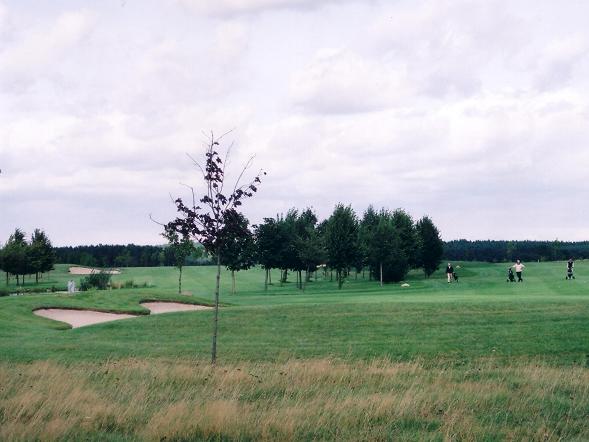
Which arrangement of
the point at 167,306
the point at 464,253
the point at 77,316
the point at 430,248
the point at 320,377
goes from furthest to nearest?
1. the point at 464,253
2. the point at 430,248
3. the point at 167,306
4. the point at 77,316
5. the point at 320,377

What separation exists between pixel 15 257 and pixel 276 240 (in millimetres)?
33808

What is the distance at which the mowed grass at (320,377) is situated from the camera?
30.3 feet

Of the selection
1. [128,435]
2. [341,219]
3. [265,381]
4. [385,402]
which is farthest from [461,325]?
[341,219]

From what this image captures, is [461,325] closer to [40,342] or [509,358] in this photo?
[509,358]

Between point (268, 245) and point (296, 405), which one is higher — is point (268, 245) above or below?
above

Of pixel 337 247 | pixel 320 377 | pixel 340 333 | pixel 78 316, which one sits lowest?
pixel 78 316

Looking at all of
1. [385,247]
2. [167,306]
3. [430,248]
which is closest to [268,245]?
[385,247]

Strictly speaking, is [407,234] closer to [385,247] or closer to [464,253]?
[385,247]

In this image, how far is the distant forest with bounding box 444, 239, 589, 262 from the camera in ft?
475

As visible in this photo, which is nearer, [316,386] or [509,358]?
[316,386]

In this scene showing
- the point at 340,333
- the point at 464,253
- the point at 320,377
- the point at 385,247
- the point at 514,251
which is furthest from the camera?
the point at 464,253

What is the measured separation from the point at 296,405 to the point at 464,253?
14687cm

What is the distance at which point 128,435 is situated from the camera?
9.01 meters

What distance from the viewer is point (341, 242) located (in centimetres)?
6906
